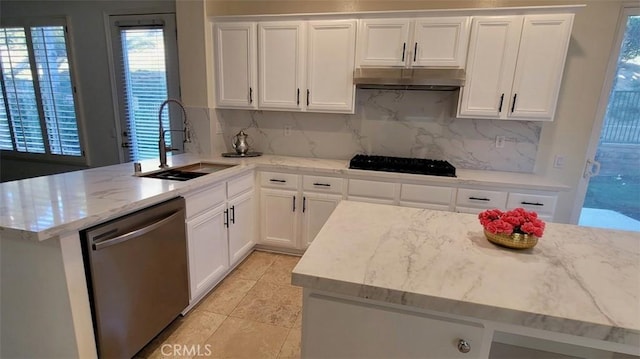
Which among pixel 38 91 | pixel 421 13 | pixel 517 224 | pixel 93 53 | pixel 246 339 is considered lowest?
pixel 246 339

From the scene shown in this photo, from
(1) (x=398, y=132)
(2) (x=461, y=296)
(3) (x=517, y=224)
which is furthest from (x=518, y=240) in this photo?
(1) (x=398, y=132)

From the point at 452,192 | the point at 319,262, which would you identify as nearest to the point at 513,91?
the point at 452,192

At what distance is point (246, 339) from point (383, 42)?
259cm

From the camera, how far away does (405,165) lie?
2.81 metres

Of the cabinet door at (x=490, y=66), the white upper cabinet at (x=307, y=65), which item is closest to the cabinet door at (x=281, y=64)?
the white upper cabinet at (x=307, y=65)

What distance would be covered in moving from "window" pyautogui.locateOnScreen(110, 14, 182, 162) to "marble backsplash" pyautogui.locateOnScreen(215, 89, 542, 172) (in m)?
0.72

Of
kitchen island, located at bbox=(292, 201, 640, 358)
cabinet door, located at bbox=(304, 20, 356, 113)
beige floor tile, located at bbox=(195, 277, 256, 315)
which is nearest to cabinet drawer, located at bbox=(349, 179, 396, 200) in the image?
cabinet door, located at bbox=(304, 20, 356, 113)

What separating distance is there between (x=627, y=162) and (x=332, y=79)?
109 inches

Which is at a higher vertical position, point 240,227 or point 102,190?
point 102,190

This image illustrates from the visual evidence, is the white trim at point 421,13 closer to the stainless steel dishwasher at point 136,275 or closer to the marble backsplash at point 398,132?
the marble backsplash at point 398,132

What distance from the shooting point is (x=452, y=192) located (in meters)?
2.61

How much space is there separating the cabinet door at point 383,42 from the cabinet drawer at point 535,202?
4.87ft

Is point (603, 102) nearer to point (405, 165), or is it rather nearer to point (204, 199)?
point (405, 165)

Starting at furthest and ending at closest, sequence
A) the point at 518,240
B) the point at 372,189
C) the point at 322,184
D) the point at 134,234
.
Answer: the point at 322,184, the point at 372,189, the point at 134,234, the point at 518,240
